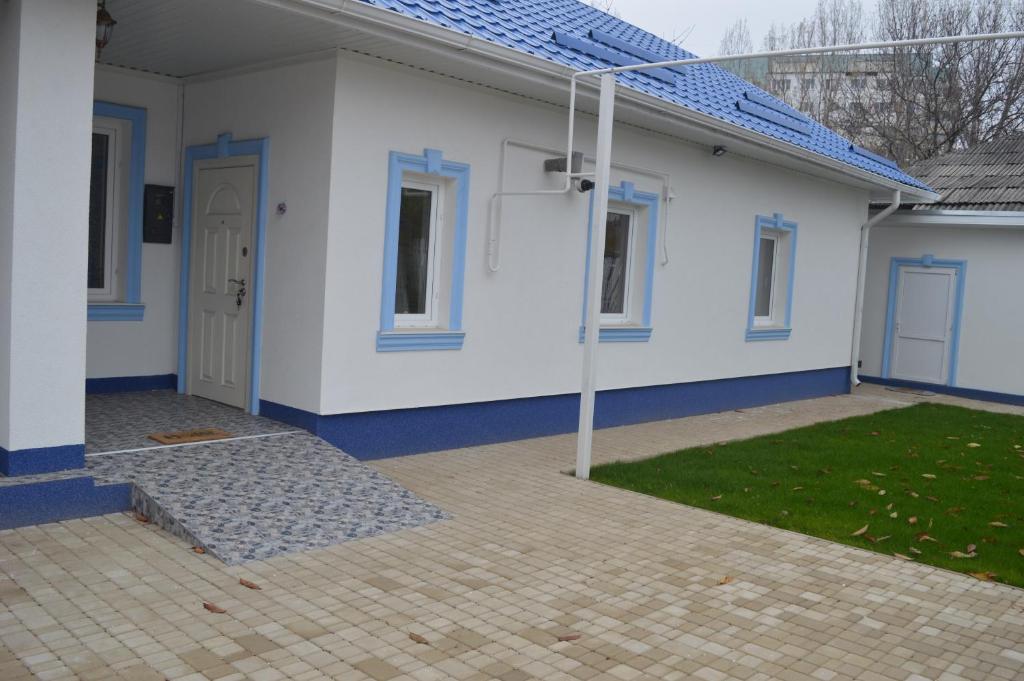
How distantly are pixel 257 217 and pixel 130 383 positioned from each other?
2100 mm

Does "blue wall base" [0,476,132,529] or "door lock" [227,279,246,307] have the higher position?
"door lock" [227,279,246,307]

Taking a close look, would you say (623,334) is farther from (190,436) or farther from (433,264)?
(190,436)

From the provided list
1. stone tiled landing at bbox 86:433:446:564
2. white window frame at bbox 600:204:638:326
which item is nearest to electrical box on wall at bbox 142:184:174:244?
stone tiled landing at bbox 86:433:446:564

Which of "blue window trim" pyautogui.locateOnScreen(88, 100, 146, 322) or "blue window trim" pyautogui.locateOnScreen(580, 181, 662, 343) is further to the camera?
"blue window trim" pyautogui.locateOnScreen(580, 181, 662, 343)

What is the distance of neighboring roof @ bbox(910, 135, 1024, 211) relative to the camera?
15.6 meters

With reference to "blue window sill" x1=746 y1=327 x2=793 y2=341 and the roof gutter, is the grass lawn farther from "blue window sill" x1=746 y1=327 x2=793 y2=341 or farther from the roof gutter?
the roof gutter

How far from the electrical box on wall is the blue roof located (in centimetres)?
312

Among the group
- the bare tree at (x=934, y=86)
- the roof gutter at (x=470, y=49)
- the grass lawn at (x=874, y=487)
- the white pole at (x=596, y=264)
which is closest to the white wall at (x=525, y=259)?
the roof gutter at (x=470, y=49)

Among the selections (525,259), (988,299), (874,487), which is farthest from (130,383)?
(988,299)

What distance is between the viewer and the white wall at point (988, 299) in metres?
15.4

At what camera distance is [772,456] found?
9.48 metres

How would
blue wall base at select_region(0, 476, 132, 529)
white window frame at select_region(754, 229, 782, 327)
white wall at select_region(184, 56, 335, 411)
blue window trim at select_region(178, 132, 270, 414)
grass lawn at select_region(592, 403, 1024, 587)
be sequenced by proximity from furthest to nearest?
1. white window frame at select_region(754, 229, 782, 327)
2. blue window trim at select_region(178, 132, 270, 414)
3. white wall at select_region(184, 56, 335, 411)
4. grass lawn at select_region(592, 403, 1024, 587)
5. blue wall base at select_region(0, 476, 132, 529)

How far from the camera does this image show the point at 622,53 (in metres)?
11.1

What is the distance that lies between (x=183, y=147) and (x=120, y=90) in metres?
0.76
